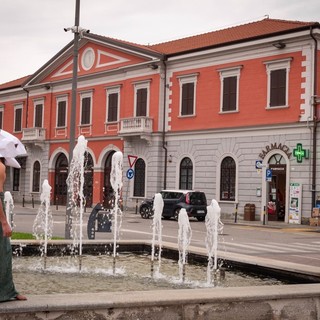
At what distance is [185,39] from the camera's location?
4116 cm

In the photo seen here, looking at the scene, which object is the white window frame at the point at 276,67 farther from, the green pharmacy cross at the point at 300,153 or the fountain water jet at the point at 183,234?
the fountain water jet at the point at 183,234

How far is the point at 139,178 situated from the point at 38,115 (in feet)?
42.6

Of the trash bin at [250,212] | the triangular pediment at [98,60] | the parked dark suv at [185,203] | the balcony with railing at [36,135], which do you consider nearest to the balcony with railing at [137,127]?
the triangular pediment at [98,60]

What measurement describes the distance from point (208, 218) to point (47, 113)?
121 ft

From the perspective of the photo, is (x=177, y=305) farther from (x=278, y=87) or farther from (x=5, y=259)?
(x=278, y=87)

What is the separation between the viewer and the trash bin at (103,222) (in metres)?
17.0

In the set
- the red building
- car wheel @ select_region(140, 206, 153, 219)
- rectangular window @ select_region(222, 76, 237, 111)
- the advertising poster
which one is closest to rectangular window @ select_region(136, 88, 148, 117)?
the red building

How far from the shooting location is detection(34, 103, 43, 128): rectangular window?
47.5 metres

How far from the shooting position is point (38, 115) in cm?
4781

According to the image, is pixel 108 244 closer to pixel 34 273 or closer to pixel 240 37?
pixel 34 273

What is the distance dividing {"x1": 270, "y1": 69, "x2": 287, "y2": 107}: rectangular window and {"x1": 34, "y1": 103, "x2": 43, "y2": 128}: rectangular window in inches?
864

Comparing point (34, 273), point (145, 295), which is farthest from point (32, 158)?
point (145, 295)

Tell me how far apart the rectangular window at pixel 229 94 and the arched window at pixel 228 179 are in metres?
2.83

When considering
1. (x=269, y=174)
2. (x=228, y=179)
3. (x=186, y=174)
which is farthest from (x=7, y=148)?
(x=186, y=174)
